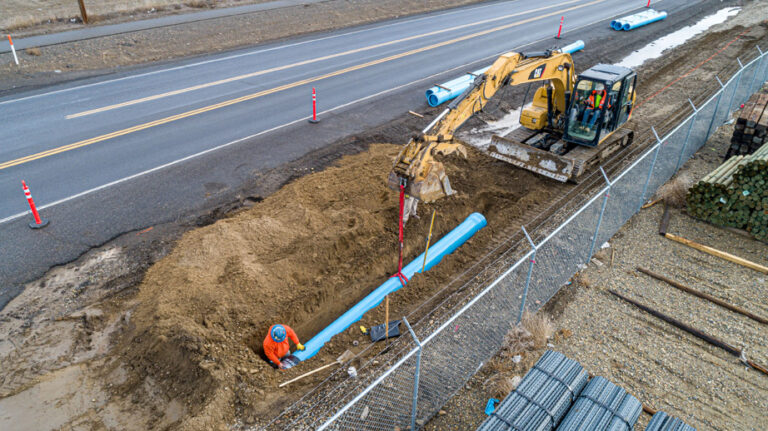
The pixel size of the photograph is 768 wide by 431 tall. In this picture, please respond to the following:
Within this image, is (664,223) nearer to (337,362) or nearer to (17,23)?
(337,362)

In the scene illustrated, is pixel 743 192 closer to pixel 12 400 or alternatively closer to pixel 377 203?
pixel 377 203

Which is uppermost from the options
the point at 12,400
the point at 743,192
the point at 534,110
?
the point at 534,110

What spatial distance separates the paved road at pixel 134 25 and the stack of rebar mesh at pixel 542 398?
84.3 ft

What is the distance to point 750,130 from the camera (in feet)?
42.5

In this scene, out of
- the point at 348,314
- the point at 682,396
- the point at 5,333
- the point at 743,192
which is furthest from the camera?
the point at 743,192

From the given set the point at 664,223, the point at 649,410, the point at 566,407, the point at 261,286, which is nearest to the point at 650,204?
the point at 664,223

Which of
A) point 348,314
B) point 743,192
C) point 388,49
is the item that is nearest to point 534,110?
point 743,192

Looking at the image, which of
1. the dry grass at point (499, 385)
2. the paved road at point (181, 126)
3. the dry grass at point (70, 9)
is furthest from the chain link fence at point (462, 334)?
the dry grass at point (70, 9)

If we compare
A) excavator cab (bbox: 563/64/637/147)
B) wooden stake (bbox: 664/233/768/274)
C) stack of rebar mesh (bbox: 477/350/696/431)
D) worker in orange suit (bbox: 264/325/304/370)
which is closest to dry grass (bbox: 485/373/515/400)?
stack of rebar mesh (bbox: 477/350/696/431)

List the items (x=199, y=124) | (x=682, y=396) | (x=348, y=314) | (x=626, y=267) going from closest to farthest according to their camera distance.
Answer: (x=682, y=396) < (x=348, y=314) < (x=626, y=267) < (x=199, y=124)

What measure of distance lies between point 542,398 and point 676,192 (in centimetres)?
843

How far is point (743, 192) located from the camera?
10773 mm

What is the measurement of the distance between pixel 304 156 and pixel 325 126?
2373 millimetres

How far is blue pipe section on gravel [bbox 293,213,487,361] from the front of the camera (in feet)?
27.7
